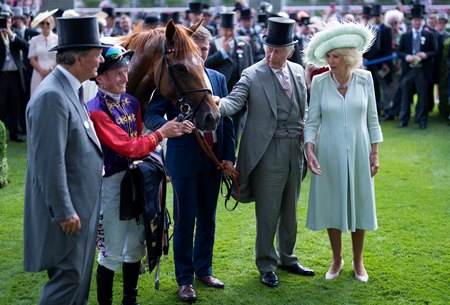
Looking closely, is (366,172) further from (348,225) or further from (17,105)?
(17,105)

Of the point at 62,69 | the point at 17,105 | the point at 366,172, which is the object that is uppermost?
the point at 62,69

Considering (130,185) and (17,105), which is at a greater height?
(130,185)

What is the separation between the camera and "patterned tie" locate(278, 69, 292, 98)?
5.11m

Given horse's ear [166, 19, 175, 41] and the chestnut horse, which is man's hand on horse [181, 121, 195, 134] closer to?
the chestnut horse

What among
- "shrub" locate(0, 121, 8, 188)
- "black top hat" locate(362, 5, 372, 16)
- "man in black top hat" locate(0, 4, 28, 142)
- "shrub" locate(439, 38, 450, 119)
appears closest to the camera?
"shrub" locate(0, 121, 8, 188)

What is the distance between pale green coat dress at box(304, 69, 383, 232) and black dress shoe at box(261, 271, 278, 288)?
0.50 meters

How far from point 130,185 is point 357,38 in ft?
6.72

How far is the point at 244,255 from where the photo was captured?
5898 mm

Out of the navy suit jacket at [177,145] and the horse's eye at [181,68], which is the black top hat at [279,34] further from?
the horse's eye at [181,68]

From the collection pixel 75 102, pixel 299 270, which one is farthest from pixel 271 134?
pixel 75 102

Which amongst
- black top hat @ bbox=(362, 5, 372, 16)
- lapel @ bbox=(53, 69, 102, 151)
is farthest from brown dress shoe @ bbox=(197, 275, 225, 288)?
black top hat @ bbox=(362, 5, 372, 16)

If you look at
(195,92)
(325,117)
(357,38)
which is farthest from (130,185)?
(357,38)

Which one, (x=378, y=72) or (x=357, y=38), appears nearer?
(x=357, y=38)

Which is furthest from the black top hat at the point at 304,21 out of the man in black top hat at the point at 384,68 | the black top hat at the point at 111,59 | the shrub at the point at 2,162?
the black top hat at the point at 111,59
